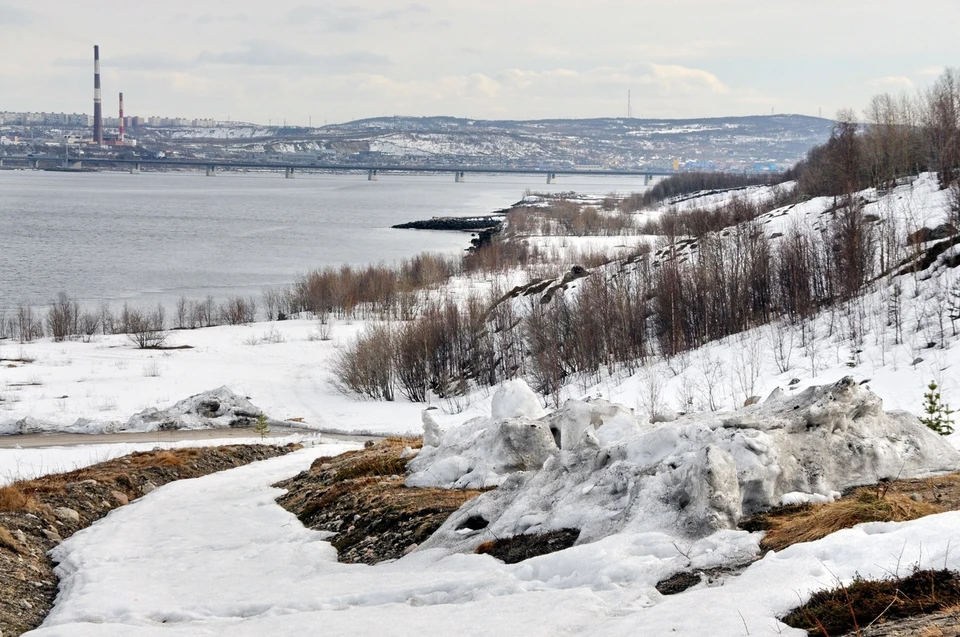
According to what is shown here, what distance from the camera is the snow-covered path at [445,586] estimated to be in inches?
268

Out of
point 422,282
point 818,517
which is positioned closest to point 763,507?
point 818,517

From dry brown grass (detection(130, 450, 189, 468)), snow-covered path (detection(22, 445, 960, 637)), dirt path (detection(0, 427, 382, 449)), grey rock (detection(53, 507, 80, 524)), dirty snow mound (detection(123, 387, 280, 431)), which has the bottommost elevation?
dirt path (detection(0, 427, 382, 449))

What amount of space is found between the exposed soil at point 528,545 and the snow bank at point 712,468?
0.14 metres

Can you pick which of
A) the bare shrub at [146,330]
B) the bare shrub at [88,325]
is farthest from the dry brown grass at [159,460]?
the bare shrub at [88,325]

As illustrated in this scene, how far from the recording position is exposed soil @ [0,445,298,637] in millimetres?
10547

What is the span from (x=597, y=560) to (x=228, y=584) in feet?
14.7

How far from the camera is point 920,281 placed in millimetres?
34188

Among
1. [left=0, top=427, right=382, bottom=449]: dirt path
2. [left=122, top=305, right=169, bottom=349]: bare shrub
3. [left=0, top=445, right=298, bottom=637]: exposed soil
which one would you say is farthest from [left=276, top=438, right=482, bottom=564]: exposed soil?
[left=122, top=305, right=169, bottom=349]: bare shrub

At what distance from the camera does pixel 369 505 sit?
12.8 m

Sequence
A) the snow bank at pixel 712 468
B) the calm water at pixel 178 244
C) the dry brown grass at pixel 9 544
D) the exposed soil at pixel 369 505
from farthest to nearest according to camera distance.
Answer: the calm water at pixel 178 244, the dry brown grass at pixel 9 544, the exposed soil at pixel 369 505, the snow bank at pixel 712 468

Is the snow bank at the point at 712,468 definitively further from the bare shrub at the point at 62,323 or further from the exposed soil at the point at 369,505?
the bare shrub at the point at 62,323

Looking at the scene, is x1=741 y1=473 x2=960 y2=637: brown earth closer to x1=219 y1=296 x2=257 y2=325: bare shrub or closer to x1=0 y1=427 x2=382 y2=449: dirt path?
x1=0 y1=427 x2=382 y2=449: dirt path

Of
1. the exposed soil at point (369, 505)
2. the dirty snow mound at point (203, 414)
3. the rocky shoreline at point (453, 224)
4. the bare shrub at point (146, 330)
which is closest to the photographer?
the exposed soil at point (369, 505)

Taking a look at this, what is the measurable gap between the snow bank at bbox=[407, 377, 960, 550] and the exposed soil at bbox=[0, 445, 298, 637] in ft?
15.2
